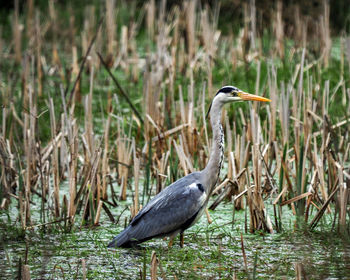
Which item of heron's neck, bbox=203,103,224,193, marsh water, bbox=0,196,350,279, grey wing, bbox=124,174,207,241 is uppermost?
heron's neck, bbox=203,103,224,193

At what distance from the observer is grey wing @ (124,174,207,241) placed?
4602 millimetres

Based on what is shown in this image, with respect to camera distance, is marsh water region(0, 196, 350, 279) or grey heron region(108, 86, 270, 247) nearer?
marsh water region(0, 196, 350, 279)

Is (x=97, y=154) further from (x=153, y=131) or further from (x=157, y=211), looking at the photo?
(x=153, y=131)

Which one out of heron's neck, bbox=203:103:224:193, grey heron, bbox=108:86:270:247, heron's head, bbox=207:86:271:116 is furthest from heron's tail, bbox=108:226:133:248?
heron's head, bbox=207:86:271:116

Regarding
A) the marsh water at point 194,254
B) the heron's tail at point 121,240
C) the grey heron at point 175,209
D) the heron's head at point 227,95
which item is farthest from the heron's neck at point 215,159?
the heron's tail at point 121,240

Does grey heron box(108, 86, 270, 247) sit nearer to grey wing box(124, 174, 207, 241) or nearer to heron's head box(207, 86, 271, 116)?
grey wing box(124, 174, 207, 241)

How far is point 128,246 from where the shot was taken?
4.61 m

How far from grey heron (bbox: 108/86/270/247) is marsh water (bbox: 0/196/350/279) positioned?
0.36 feet

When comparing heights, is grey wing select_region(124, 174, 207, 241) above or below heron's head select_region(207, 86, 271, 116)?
below

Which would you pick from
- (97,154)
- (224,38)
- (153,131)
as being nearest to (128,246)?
(97,154)

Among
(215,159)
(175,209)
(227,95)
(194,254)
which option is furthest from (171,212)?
(227,95)

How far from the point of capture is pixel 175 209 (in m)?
4.64

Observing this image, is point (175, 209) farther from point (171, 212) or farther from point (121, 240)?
point (121, 240)

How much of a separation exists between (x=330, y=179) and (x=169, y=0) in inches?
301
